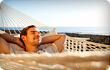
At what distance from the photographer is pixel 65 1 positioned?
1.09 m

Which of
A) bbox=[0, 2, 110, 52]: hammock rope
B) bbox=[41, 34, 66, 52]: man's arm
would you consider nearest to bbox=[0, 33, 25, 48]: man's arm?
bbox=[41, 34, 66, 52]: man's arm

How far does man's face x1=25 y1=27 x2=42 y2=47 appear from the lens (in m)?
0.78

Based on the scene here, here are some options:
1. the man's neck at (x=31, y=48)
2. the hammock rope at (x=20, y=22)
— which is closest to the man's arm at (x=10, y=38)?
the man's neck at (x=31, y=48)

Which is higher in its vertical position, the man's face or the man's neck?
the man's face

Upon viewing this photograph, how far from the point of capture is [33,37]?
30.8 inches

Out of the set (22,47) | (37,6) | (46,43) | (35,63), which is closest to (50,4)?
(37,6)

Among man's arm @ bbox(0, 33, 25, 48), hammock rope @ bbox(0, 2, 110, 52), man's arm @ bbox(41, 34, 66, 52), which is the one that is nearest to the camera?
man's arm @ bbox(0, 33, 25, 48)

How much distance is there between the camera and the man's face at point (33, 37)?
0.78m

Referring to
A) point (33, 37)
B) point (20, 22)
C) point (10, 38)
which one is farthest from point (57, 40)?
point (20, 22)

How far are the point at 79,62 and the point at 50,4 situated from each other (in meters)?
0.83

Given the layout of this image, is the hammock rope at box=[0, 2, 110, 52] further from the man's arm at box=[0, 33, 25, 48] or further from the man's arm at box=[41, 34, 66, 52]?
the man's arm at box=[0, 33, 25, 48]

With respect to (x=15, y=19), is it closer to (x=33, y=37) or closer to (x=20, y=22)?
(x=20, y=22)

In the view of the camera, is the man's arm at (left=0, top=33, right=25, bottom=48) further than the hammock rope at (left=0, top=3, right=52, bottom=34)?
No

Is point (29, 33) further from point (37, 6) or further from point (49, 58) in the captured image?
point (49, 58)
